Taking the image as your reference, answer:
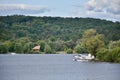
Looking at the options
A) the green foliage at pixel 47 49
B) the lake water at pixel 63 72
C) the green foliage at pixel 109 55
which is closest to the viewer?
the lake water at pixel 63 72

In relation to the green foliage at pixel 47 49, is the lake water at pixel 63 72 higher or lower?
higher

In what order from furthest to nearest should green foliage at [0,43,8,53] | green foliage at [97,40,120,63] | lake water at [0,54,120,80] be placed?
1. green foliage at [0,43,8,53]
2. green foliage at [97,40,120,63]
3. lake water at [0,54,120,80]

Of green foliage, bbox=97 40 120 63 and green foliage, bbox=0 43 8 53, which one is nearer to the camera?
green foliage, bbox=97 40 120 63

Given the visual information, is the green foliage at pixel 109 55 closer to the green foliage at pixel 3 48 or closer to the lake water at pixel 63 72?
the lake water at pixel 63 72

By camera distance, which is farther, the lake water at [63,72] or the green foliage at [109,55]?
the green foliage at [109,55]

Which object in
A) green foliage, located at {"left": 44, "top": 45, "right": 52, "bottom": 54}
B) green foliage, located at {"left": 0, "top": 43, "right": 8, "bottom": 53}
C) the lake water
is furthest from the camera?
green foliage, located at {"left": 44, "top": 45, "right": 52, "bottom": 54}

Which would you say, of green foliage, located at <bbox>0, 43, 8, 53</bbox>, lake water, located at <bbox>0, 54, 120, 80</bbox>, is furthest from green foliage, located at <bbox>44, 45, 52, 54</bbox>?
lake water, located at <bbox>0, 54, 120, 80</bbox>

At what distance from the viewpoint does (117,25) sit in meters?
178

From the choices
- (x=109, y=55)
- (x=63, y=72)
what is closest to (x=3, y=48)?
(x=109, y=55)

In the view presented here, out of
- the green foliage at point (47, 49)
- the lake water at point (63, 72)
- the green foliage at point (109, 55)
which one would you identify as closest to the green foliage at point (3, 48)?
the green foliage at point (47, 49)

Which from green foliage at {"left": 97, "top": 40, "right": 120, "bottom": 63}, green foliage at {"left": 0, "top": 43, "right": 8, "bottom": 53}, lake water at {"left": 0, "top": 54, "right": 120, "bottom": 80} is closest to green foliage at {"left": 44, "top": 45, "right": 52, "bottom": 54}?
green foliage at {"left": 0, "top": 43, "right": 8, "bottom": 53}

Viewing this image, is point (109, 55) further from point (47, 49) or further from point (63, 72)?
point (47, 49)

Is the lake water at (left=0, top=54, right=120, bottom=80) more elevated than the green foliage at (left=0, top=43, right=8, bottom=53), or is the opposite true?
the lake water at (left=0, top=54, right=120, bottom=80)

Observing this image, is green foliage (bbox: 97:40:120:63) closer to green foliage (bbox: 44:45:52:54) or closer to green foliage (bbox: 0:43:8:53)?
green foliage (bbox: 44:45:52:54)
